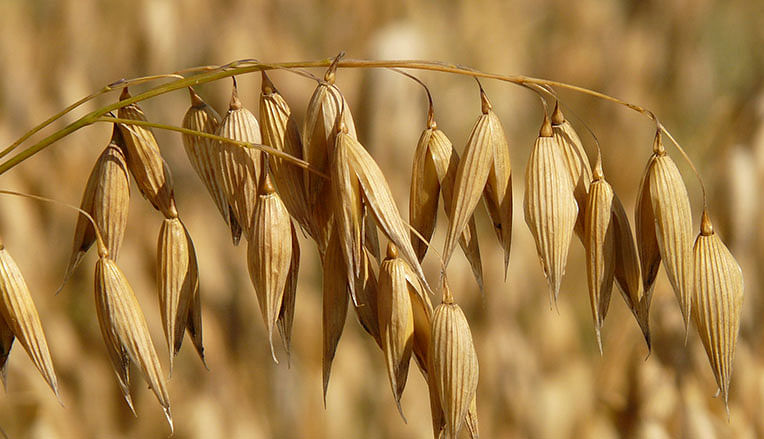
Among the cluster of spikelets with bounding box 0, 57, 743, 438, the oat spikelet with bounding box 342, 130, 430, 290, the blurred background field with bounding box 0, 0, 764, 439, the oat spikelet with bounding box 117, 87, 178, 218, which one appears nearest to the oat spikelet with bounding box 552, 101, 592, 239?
the cluster of spikelets with bounding box 0, 57, 743, 438

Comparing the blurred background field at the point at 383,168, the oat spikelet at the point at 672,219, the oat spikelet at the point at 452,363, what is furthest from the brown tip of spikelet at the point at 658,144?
the blurred background field at the point at 383,168

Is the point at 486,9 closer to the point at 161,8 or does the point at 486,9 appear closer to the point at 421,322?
the point at 161,8

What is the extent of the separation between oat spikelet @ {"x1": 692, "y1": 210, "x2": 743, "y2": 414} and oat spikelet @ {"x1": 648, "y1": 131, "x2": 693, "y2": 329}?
0.05 ft

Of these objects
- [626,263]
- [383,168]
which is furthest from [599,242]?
[383,168]

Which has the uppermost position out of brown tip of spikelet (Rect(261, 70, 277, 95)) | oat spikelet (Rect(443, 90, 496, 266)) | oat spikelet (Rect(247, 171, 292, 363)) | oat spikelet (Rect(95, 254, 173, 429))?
brown tip of spikelet (Rect(261, 70, 277, 95))

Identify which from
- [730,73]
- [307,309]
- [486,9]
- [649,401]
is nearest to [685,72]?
[730,73]

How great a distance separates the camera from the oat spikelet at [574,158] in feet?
1.31

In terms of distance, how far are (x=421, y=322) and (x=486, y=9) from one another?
0.55 metres

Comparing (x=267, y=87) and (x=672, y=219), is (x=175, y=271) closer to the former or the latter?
(x=267, y=87)

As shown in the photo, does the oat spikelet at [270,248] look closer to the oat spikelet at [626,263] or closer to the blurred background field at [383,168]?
the oat spikelet at [626,263]

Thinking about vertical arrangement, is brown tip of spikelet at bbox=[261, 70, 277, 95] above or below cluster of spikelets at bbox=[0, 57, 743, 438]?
above

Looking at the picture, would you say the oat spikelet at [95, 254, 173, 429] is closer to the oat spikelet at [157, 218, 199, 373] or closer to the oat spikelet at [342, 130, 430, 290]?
the oat spikelet at [157, 218, 199, 373]

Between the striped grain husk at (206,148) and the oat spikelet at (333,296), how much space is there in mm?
55

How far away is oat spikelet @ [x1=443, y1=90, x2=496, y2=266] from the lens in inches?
14.4
